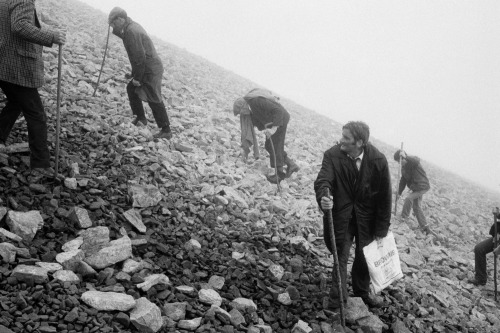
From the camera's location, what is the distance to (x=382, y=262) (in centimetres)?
443

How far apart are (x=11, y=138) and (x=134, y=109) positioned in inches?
110

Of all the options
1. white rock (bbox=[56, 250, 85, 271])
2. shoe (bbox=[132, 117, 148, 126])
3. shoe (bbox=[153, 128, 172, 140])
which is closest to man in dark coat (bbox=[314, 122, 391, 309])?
white rock (bbox=[56, 250, 85, 271])

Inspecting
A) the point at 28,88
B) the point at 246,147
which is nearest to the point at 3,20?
the point at 28,88

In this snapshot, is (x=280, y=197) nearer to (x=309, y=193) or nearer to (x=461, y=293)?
(x=309, y=193)

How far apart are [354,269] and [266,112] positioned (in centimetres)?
454

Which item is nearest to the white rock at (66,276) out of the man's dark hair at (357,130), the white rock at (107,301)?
the white rock at (107,301)

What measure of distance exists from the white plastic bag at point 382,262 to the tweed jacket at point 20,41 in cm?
501

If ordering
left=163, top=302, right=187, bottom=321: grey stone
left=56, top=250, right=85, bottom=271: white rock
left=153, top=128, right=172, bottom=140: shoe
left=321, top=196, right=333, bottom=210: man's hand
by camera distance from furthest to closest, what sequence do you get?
left=153, top=128, right=172, bottom=140: shoe
left=321, top=196, right=333, bottom=210: man's hand
left=56, top=250, right=85, bottom=271: white rock
left=163, top=302, right=187, bottom=321: grey stone

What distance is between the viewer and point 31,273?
319cm

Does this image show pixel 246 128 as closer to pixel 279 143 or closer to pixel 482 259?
pixel 279 143

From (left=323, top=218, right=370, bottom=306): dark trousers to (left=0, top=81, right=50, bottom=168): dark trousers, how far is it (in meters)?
4.09

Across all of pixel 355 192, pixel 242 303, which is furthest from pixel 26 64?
pixel 355 192

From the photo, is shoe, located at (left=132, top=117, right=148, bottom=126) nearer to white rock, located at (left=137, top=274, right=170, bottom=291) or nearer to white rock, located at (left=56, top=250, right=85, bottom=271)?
white rock, located at (left=56, top=250, right=85, bottom=271)

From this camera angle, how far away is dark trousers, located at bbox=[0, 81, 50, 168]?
4.41 meters
